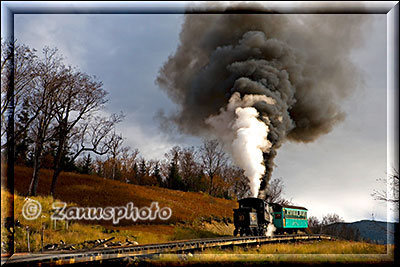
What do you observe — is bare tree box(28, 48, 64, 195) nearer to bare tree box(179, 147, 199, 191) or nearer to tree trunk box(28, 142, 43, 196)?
tree trunk box(28, 142, 43, 196)

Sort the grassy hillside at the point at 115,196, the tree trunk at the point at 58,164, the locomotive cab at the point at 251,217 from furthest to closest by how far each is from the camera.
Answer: the tree trunk at the point at 58,164, the grassy hillside at the point at 115,196, the locomotive cab at the point at 251,217

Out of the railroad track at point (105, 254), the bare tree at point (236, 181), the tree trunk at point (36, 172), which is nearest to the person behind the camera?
the railroad track at point (105, 254)

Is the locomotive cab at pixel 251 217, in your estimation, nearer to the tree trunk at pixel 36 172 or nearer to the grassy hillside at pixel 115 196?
the grassy hillside at pixel 115 196

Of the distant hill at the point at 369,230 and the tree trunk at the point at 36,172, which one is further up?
the tree trunk at the point at 36,172

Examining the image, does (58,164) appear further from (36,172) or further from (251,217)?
(251,217)

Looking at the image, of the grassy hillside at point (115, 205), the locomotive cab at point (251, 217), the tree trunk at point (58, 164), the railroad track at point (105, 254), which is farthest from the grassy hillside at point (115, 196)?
the railroad track at point (105, 254)

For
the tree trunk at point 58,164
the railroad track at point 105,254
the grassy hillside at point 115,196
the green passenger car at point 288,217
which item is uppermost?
the tree trunk at point 58,164

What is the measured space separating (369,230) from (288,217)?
5758mm

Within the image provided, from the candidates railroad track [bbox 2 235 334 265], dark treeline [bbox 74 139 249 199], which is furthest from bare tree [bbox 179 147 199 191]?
railroad track [bbox 2 235 334 265]

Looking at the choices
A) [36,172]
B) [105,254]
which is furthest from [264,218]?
[36,172]

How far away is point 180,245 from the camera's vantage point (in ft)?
52.4

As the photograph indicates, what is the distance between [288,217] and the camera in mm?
25266

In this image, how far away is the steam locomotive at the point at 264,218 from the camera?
859 inches

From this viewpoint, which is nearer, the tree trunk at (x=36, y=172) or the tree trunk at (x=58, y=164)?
the tree trunk at (x=36, y=172)
